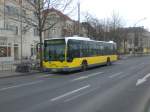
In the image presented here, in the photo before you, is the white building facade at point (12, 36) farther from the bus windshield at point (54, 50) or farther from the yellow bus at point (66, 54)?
the bus windshield at point (54, 50)

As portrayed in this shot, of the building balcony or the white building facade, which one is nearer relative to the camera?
the building balcony

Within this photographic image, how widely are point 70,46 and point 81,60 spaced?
234cm

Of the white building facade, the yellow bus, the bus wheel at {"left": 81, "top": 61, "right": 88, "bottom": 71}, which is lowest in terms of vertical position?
the bus wheel at {"left": 81, "top": 61, "right": 88, "bottom": 71}

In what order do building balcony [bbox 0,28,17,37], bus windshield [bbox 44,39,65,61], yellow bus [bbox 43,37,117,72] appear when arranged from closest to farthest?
1. yellow bus [bbox 43,37,117,72]
2. bus windshield [bbox 44,39,65,61]
3. building balcony [bbox 0,28,17,37]

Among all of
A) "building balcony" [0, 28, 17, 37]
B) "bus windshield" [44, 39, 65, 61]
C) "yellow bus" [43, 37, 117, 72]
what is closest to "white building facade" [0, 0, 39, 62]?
"building balcony" [0, 28, 17, 37]

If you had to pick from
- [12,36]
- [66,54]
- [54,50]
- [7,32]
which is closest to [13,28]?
[12,36]

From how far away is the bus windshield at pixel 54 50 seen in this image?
27.1 meters

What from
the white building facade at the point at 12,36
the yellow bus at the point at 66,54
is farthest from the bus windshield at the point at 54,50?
the white building facade at the point at 12,36

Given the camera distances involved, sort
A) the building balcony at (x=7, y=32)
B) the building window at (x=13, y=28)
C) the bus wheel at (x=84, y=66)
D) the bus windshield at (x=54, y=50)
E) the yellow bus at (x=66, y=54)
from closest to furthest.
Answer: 1. the yellow bus at (x=66, y=54)
2. the bus windshield at (x=54, y=50)
3. the bus wheel at (x=84, y=66)
4. the building balcony at (x=7, y=32)
5. the building window at (x=13, y=28)

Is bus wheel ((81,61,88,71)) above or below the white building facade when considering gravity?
below

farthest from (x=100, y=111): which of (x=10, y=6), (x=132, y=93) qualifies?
(x=10, y=6)

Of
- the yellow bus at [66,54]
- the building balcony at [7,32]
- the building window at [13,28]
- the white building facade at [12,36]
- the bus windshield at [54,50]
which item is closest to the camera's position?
the yellow bus at [66,54]

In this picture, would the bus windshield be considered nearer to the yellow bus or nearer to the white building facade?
the yellow bus

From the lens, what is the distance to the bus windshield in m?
27.1
